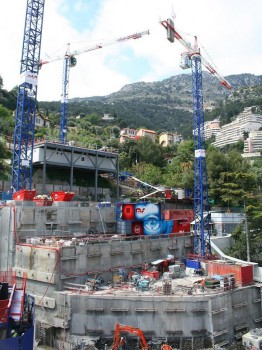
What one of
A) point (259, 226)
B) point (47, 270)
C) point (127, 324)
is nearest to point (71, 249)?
point (47, 270)


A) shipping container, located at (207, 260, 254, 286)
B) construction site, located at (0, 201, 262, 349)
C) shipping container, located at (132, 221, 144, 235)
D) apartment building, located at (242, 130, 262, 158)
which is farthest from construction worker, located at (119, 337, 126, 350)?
apartment building, located at (242, 130, 262, 158)

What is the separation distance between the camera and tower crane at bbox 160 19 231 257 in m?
A: 40.0

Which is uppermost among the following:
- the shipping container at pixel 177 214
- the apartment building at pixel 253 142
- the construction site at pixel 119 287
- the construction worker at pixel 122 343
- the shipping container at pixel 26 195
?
the apartment building at pixel 253 142

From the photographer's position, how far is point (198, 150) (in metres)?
42.3

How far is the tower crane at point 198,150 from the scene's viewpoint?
40.0 m

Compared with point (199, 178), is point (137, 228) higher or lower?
lower

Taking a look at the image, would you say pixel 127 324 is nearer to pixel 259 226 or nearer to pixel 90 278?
pixel 90 278

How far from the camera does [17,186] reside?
45500 millimetres

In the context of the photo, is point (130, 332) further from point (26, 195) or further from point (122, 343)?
point (26, 195)

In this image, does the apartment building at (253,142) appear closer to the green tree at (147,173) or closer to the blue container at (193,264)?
the green tree at (147,173)

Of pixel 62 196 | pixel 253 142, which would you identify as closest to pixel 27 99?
pixel 62 196

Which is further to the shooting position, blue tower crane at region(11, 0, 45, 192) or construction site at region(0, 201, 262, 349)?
blue tower crane at region(11, 0, 45, 192)

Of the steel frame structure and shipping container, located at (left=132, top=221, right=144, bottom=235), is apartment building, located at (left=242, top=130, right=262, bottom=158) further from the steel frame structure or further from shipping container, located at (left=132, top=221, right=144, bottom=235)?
shipping container, located at (left=132, top=221, right=144, bottom=235)

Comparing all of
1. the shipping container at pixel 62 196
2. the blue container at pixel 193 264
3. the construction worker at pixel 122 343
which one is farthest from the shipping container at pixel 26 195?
the blue container at pixel 193 264
